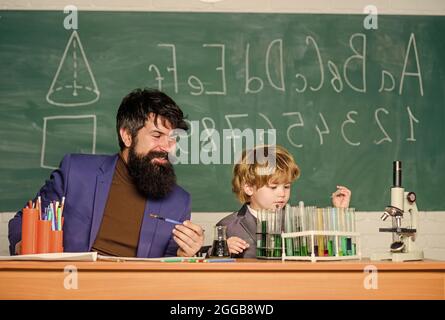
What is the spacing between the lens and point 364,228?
13.5ft

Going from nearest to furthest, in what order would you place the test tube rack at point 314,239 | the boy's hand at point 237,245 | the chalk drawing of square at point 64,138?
the test tube rack at point 314,239
the boy's hand at point 237,245
the chalk drawing of square at point 64,138

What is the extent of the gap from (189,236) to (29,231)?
1.85ft

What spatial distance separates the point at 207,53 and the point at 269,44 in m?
0.37

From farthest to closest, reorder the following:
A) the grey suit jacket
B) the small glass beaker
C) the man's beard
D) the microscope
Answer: the man's beard
the grey suit jacket
the small glass beaker
the microscope

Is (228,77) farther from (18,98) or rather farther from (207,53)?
(18,98)

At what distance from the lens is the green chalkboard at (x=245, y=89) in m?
4.07

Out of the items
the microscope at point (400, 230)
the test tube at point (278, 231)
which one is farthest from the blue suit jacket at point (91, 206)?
the microscope at point (400, 230)

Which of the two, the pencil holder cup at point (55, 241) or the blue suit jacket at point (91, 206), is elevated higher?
the blue suit jacket at point (91, 206)

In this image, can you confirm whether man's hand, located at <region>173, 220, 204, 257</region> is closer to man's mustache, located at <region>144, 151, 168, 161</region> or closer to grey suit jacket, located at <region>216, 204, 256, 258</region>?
grey suit jacket, located at <region>216, 204, 256, 258</region>

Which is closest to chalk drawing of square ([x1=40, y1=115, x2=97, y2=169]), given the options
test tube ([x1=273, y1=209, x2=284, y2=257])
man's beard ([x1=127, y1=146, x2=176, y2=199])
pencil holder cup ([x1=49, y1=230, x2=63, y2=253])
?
man's beard ([x1=127, y1=146, x2=176, y2=199])

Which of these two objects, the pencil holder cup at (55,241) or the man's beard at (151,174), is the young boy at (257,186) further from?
the pencil holder cup at (55,241)

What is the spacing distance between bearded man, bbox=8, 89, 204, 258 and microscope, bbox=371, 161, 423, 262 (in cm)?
95

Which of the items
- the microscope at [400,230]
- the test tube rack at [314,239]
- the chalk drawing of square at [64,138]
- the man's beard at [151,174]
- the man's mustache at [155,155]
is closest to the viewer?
the test tube rack at [314,239]

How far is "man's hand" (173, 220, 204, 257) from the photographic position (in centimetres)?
251
